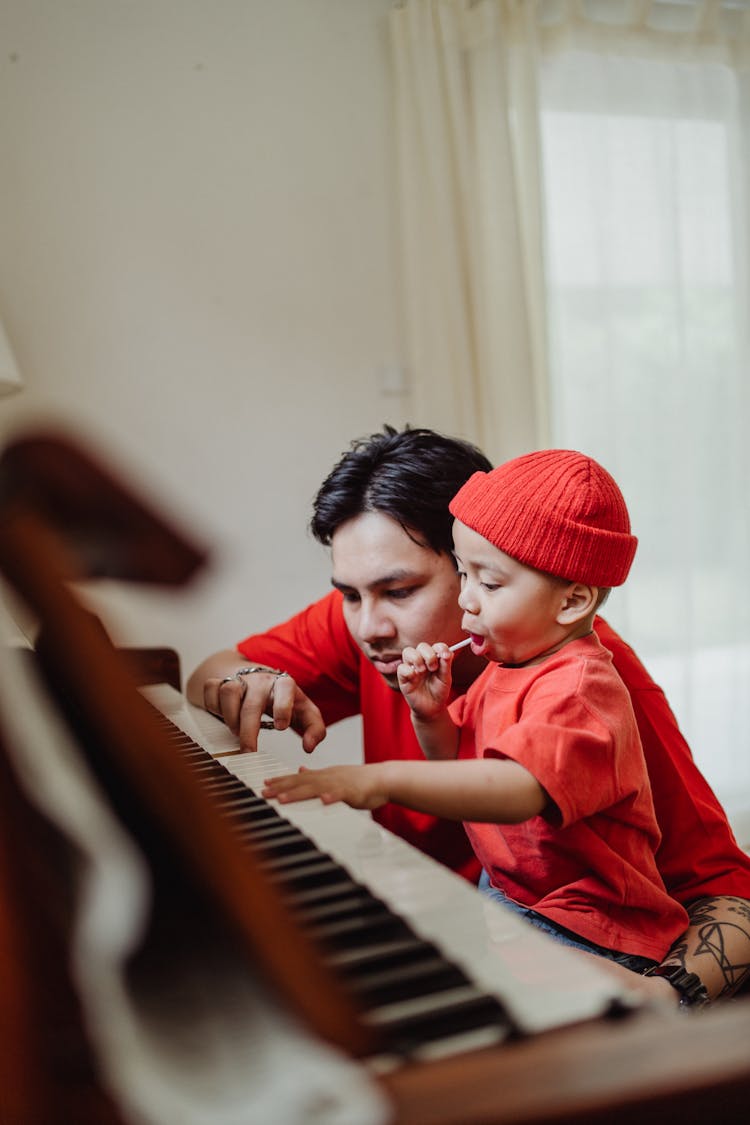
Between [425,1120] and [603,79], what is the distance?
3433 mm

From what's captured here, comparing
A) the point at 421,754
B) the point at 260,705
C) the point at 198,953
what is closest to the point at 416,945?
A: the point at 198,953

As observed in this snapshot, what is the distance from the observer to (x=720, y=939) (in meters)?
1.17

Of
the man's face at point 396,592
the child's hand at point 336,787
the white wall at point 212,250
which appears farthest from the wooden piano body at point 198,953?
the white wall at point 212,250

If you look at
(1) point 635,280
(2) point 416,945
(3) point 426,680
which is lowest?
(3) point 426,680

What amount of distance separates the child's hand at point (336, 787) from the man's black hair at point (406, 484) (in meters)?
0.77

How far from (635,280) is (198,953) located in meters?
3.21

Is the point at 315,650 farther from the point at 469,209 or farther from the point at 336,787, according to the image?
the point at 469,209

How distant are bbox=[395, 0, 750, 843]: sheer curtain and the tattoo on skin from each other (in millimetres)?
1948

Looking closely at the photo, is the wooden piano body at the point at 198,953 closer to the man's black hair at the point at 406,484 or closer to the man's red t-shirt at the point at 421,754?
the man's red t-shirt at the point at 421,754

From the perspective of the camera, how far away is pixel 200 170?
2.90 meters

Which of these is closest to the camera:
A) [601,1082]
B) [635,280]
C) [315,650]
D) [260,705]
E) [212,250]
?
[601,1082]

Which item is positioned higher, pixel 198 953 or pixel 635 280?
pixel 635 280

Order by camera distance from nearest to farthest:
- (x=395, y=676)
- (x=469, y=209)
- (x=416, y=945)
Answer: (x=416, y=945) < (x=395, y=676) < (x=469, y=209)

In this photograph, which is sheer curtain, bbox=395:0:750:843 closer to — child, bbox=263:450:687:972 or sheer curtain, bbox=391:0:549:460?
sheer curtain, bbox=391:0:549:460
